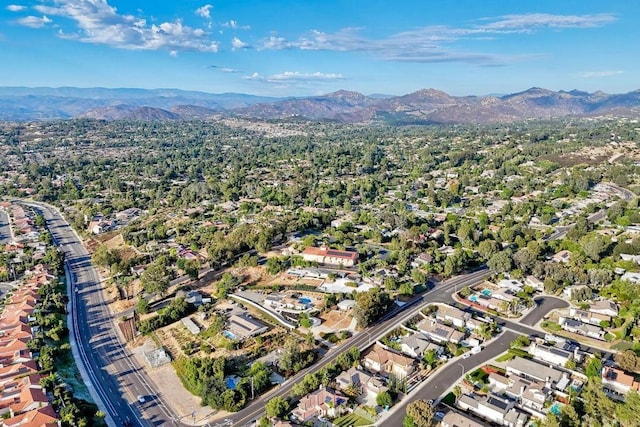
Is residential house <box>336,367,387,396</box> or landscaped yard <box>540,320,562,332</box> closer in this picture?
residential house <box>336,367,387,396</box>

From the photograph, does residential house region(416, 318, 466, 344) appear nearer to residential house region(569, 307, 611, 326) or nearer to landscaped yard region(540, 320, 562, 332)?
landscaped yard region(540, 320, 562, 332)

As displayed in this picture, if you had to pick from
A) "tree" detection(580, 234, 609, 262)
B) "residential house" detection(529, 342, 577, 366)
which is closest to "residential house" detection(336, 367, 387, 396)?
"residential house" detection(529, 342, 577, 366)

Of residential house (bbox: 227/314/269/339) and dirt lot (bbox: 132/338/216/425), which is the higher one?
residential house (bbox: 227/314/269/339)

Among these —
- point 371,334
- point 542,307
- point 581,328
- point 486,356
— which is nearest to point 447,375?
point 486,356

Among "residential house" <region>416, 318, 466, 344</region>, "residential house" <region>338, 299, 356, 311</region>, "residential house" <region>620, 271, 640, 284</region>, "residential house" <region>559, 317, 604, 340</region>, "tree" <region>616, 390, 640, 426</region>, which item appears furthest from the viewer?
"residential house" <region>620, 271, 640, 284</region>

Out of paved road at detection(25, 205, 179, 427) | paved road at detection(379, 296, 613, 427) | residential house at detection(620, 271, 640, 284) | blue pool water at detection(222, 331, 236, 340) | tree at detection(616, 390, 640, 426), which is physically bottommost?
paved road at detection(25, 205, 179, 427)

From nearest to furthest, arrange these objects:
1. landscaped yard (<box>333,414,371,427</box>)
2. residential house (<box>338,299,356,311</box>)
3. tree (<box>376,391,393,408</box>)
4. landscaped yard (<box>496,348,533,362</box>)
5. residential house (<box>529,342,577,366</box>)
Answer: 1. landscaped yard (<box>333,414,371,427</box>)
2. tree (<box>376,391,393,408</box>)
3. residential house (<box>529,342,577,366</box>)
4. landscaped yard (<box>496,348,533,362</box>)
5. residential house (<box>338,299,356,311</box>)

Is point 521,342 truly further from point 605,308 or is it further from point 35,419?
point 35,419

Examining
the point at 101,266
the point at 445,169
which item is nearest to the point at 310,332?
the point at 101,266
